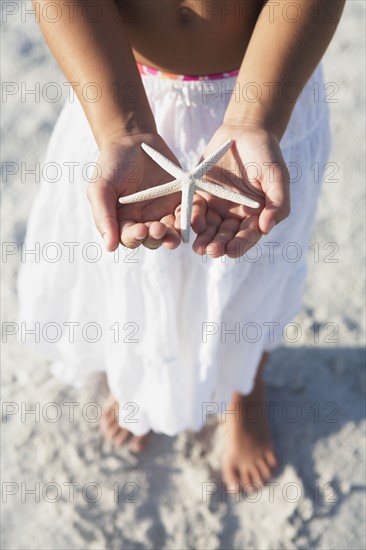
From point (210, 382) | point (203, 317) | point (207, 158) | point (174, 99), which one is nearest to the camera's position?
point (207, 158)

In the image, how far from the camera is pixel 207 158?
1293 mm

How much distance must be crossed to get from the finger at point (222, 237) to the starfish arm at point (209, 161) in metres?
0.11

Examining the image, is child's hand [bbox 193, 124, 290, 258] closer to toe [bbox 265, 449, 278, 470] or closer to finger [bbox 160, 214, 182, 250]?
finger [bbox 160, 214, 182, 250]

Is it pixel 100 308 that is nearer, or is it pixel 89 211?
pixel 89 211

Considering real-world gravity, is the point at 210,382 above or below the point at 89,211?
below

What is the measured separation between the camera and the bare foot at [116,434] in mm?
2105

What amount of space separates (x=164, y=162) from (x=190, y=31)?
0.91 ft

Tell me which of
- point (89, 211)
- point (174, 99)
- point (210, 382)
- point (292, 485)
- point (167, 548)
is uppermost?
point (174, 99)

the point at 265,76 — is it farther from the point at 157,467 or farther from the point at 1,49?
the point at 1,49

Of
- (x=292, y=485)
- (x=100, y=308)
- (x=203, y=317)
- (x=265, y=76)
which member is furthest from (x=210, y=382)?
(x=265, y=76)

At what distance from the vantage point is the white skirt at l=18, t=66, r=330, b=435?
Answer: 4.80ft

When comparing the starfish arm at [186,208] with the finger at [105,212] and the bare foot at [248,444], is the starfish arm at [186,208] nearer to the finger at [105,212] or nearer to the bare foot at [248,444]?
the finger at [105,212]

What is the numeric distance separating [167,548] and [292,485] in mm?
397

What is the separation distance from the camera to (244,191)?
1.38m
